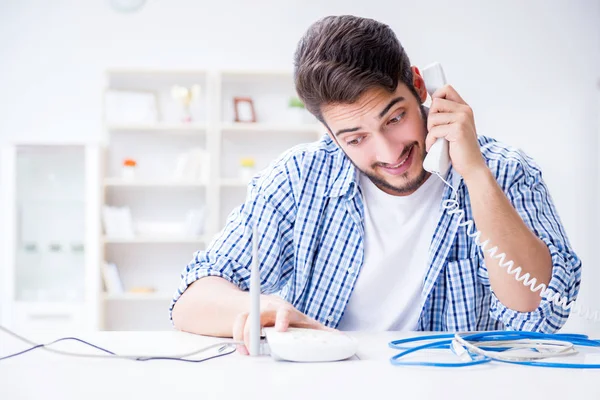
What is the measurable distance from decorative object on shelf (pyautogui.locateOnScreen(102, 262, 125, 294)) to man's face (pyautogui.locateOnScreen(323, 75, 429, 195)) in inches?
117

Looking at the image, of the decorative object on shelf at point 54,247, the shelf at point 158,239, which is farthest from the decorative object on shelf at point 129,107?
the decorative object on shelf at point 54,247

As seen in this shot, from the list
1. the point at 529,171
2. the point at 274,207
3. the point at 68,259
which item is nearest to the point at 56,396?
the point at 274,207

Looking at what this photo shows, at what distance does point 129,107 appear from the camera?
413 centimetres

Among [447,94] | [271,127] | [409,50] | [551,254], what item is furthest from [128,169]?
[551,254]

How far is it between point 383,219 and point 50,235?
3263mm

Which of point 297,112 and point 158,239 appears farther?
point 297,112

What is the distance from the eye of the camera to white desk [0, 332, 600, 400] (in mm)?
637

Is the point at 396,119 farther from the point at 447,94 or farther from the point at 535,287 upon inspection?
the point at 535,287

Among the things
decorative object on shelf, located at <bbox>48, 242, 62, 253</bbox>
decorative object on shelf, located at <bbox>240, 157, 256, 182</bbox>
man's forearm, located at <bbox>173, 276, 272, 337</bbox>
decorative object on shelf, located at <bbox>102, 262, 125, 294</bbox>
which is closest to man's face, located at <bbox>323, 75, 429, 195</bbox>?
man's forearm, located at <bbox>173, 276, 272, 337</bbox>

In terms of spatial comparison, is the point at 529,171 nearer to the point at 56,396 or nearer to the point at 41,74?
the point at 56,396

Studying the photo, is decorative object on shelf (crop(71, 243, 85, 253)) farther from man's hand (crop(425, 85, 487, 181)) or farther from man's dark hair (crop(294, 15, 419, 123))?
man's hand (crop(425, 85, 487, 181))

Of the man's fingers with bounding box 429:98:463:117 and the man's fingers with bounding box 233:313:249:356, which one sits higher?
the man's fingers with bounding box 429:98:463:117

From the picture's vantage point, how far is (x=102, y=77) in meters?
4.28

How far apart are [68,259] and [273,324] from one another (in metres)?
3.52
